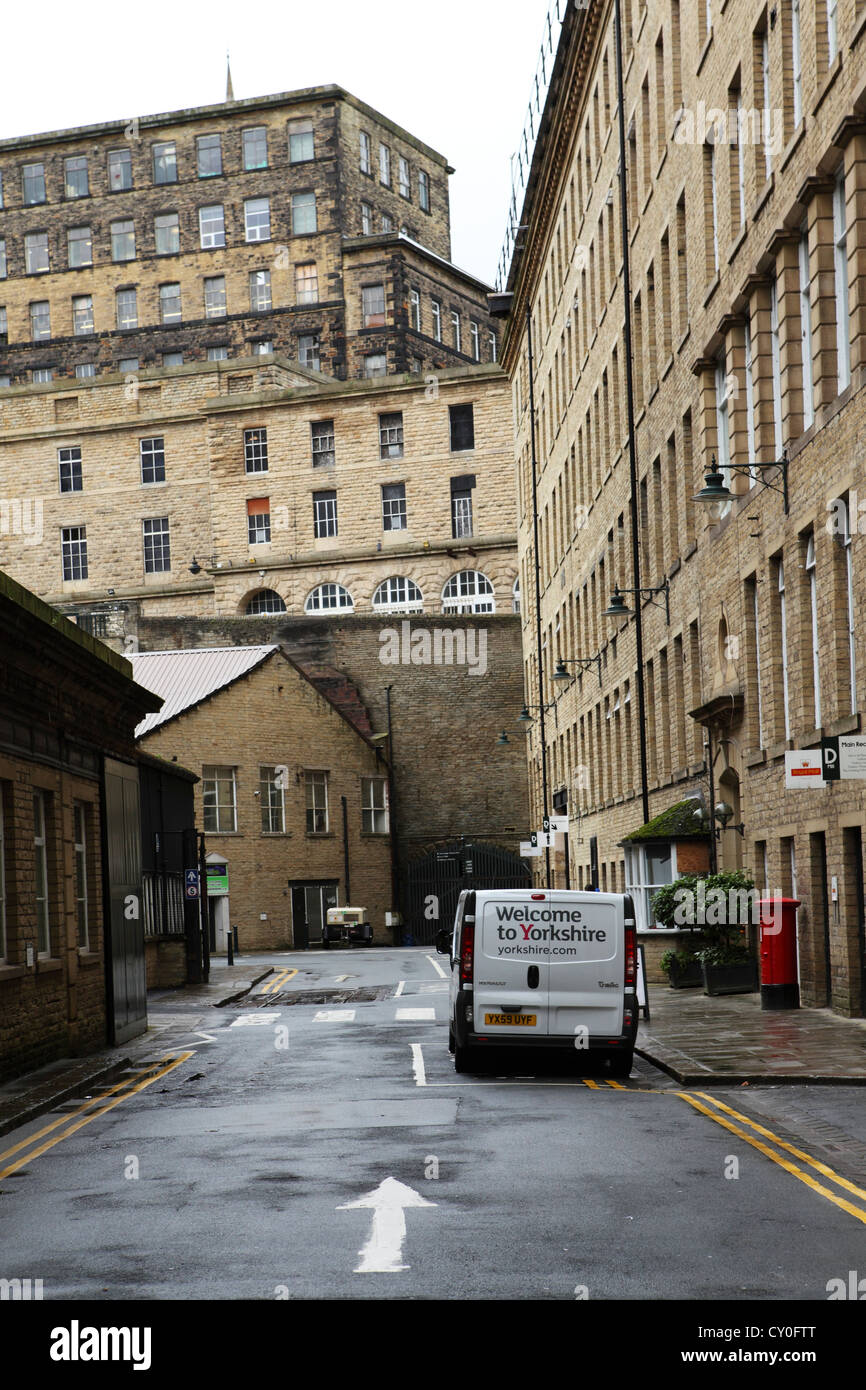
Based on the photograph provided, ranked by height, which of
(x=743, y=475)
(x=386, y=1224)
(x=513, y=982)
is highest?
(x=743, y=475)

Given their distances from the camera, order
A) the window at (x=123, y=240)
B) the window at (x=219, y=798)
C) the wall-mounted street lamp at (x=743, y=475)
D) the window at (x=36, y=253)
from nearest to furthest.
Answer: the wall-mounted street lamp at (x=743, y=475)
the window at (x=219, y=798)
the window at (x=123, y=240)
the window at (x=36, y=253)

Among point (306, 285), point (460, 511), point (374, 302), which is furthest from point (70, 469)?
point (460, 511)

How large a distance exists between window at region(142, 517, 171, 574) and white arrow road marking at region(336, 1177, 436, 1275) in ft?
239

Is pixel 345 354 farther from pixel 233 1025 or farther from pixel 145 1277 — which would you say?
pixel 145 1277

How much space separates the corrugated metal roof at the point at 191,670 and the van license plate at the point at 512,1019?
1700 inches

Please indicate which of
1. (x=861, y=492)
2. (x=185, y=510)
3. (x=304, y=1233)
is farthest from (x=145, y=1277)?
(x=185, y=510)

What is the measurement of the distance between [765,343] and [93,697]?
36.0ft

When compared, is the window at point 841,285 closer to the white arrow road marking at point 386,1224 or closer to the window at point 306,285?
the white arrow road marking at point 386,1224

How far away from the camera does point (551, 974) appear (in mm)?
17344

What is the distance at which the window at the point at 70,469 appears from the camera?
84062 millimetres

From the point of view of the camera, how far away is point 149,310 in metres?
91.6

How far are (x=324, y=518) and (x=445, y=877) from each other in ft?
58.1

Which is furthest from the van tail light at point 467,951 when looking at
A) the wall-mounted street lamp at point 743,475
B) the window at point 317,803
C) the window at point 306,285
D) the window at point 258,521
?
the window at point 306,285

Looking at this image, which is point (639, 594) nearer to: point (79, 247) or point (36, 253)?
point (79, 247)
